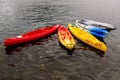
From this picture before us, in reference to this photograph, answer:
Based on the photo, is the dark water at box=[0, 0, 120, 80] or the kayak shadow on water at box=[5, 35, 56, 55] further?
the kayak shadow on water at box=[5, 35, 56, 55]

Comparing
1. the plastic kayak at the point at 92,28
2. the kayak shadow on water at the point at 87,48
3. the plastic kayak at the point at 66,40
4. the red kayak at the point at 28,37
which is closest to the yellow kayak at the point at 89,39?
the kayak shadow on water at the point at 87,48

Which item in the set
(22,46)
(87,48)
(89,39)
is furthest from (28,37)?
(89,39)

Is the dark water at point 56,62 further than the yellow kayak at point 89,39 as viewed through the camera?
No

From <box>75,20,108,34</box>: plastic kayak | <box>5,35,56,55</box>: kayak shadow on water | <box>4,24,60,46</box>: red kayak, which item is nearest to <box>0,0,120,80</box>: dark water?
<box>5,35,56,55</box>: kayak shadow on water

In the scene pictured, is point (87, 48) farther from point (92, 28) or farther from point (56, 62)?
point (92, 28)

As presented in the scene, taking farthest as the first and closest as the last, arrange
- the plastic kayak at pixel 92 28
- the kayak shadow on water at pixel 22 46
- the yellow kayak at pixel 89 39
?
the plastic kayak at pixel 92 28, the yellow kayak at pixel 89 39, the kayak shadow on water at pixel 22 46

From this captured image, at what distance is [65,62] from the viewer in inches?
604

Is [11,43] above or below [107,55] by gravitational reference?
above

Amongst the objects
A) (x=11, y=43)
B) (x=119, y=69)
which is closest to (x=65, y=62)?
(x=119, y=69)

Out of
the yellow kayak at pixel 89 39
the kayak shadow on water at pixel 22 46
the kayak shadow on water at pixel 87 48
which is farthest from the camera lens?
the yellow kayak at pixel 89 39

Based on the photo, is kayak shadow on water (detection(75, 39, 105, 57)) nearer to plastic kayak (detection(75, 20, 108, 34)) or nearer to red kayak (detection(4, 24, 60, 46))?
plastic kayak (detection(75, 20, 108, 34))

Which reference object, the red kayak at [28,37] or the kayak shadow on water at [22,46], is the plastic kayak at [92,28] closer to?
the red kayak at [28,37]

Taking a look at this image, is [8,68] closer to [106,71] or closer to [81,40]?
[106,71]

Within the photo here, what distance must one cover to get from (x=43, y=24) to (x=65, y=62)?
1391cm
